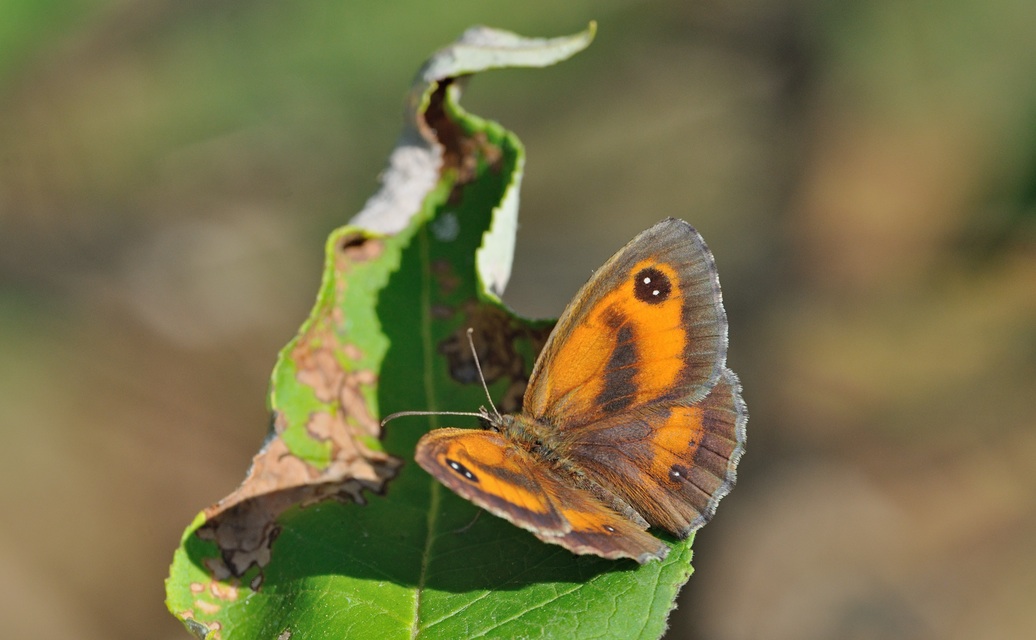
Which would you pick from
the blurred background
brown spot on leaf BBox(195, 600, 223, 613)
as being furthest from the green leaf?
the blurred background

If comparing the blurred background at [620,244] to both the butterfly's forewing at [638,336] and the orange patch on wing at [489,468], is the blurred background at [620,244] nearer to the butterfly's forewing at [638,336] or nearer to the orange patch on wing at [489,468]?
the butterfly's forewing at [638,336]

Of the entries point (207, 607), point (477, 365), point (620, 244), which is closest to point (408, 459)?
point (477, 365)

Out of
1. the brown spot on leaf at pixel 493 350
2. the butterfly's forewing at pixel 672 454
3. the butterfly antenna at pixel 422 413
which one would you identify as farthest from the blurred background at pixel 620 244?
the butterfly antenna at pixel 422 413

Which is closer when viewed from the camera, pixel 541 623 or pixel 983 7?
pixel 541 623

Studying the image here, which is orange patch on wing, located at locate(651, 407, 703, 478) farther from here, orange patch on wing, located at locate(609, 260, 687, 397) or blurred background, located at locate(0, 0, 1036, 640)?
blurred background, located at locate(0, 0, 1036, 640)

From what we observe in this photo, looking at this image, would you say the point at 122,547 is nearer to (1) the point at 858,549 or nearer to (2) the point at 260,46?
(2) the point at 260,46

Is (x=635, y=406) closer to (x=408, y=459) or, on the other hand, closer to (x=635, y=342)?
(x=635, y=342)

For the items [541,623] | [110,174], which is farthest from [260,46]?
[541,623]

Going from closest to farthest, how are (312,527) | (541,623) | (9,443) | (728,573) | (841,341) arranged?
1. (541,623)
2. (312,527)
3. (728,573)
4. (9,443)
5. (841,341)
